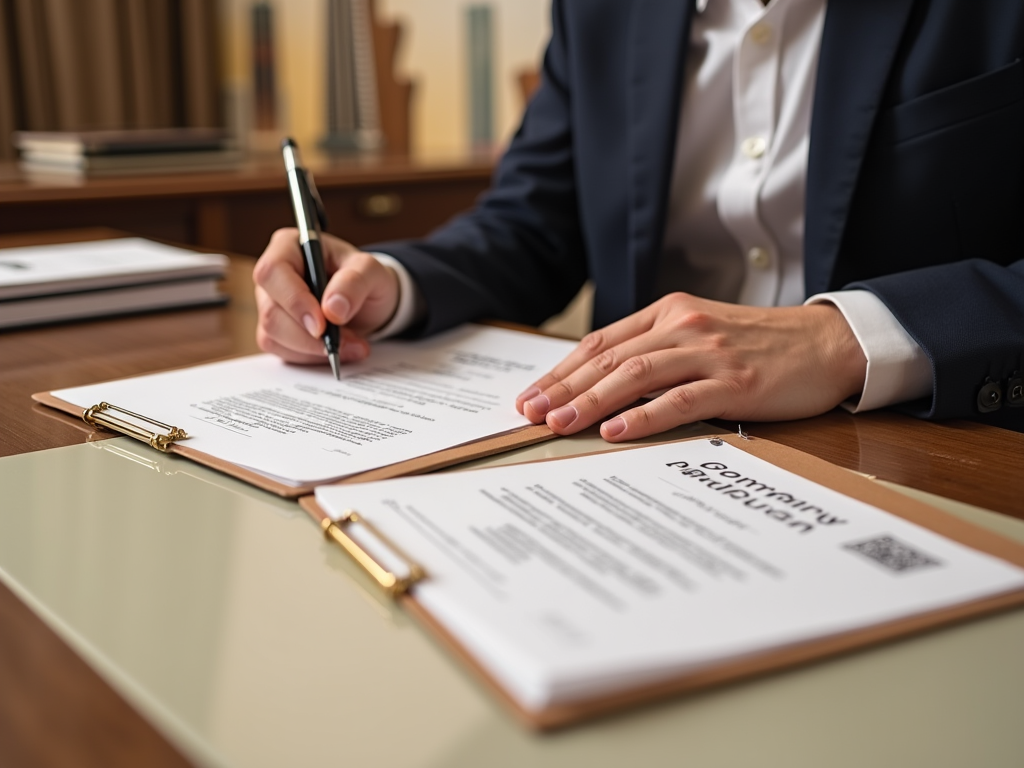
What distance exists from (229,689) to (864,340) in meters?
0.51

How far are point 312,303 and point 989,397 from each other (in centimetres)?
53

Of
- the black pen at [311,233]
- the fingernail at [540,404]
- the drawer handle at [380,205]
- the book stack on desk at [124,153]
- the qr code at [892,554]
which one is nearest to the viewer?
the qr code at [892,554]

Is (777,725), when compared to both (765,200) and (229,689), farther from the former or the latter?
(765,200)

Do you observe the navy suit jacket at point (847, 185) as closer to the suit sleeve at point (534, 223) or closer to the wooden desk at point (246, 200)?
the suit sleeve at point (534, 223)

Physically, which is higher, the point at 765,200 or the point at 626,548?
the point at 765,200

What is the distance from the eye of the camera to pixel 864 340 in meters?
0.71

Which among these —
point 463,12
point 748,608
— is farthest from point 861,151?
point 463,12

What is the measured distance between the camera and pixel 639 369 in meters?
0.70

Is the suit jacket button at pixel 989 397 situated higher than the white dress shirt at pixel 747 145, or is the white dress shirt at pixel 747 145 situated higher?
the white dress shirt at pixel 747 145

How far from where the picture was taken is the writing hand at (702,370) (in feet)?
2.19

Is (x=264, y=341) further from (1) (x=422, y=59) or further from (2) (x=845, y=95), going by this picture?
(1) (x=422, y=59)

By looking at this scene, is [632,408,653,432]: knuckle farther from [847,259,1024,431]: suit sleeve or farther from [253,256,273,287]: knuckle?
[253,256,273,287]: knuckle

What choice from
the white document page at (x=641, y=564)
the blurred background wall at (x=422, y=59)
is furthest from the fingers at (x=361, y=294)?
the blurred background wall at (x=422, y=59)

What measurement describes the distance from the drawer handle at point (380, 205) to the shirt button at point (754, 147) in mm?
1144
